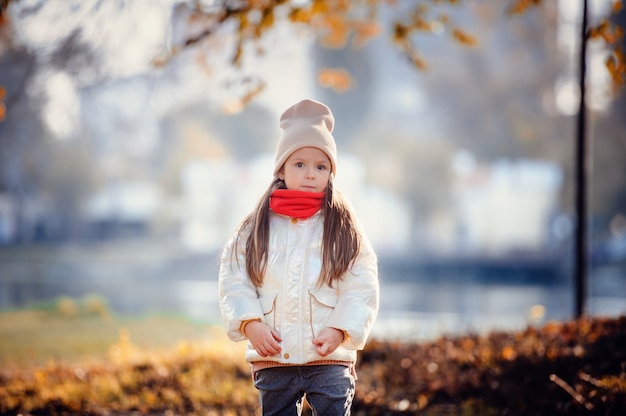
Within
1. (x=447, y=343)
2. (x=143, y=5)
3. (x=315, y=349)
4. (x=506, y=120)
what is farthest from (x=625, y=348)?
(x=506, y=120)

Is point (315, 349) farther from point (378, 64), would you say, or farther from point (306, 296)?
point (378, 64)

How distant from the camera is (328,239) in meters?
2.79

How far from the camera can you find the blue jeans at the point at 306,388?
2.74m

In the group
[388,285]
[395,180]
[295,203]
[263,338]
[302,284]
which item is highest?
[395,180]

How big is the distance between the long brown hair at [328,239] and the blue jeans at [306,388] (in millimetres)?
376

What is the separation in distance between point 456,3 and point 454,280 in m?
21.2

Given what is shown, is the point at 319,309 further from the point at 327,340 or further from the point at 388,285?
the point at 388,285

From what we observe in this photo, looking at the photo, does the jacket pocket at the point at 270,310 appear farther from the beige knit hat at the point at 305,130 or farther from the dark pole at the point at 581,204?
the dark pole at the point at 581,204

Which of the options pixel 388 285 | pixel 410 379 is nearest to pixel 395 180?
pixel 388 285

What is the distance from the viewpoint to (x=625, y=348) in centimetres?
466

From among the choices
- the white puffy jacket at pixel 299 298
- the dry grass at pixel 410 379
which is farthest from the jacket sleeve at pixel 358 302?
the dry grass at pixel 410 379

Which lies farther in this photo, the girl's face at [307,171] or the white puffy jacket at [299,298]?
the girl's face at [307,171]

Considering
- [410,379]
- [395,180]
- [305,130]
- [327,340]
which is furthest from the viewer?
[395,180]

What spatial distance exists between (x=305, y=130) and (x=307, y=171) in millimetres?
176
